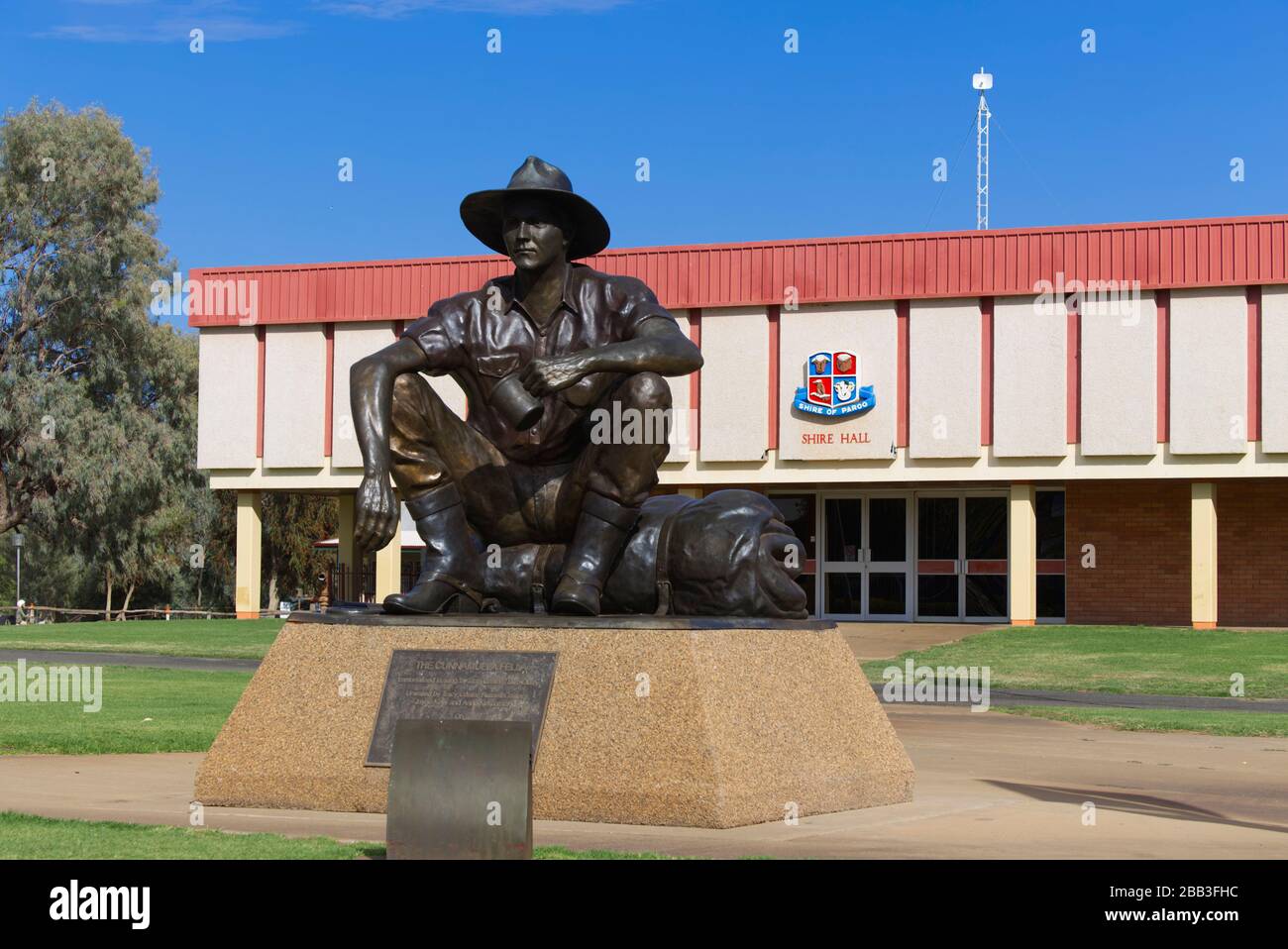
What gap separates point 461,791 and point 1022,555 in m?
30.2

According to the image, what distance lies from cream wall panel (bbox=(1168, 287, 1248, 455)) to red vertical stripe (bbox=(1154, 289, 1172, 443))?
0.15 m

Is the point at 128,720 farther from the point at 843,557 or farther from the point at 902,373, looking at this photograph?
the point at 843,557

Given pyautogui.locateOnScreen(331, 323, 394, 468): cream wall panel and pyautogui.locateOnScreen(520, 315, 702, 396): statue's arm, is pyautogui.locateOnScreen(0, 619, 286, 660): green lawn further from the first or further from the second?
pyautogui.locateOnScreen(520, 315, 702, 396): statue's arm

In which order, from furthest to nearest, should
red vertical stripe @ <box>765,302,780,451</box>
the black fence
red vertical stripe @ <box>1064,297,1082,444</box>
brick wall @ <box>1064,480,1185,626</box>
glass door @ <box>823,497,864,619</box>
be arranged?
1. the black fence
2. glass door @ <box>823,497,864,619</box>
3. red vertical stripe @ <box>765,302,780,451</box>
4. brick wall @ <box>1064,480,1185,626</box>
5. red vertical stripe @ <box>1064,297,1082,444</box>

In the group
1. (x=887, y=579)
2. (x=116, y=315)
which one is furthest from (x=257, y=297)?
(x=887, y=579)

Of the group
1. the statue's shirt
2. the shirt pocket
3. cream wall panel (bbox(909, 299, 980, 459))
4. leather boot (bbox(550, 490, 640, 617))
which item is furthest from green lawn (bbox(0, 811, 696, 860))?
cream wall panel (bbox(909, 299, 980, 459))

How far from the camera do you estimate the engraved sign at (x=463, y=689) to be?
7.50 m

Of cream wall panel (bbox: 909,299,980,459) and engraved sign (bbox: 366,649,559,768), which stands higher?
cream wall panel (bbox: 909,299,980,459)

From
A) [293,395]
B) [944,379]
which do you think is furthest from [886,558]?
[293,395]

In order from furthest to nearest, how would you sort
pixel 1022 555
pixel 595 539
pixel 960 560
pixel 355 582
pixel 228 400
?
pixel 355 582
pixel 228 400
pixel 960 560
pixel 1022 555
pixel 595 539

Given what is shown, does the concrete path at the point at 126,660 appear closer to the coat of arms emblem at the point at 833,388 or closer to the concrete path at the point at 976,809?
the concrete path at the point at 976,809

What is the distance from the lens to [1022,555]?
34875 mm

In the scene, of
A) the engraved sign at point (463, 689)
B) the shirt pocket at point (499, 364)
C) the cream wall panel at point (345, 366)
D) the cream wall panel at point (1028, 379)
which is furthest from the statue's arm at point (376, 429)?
the cream wall panel at point (345, 366)

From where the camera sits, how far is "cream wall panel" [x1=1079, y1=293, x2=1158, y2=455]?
33.5 meters
